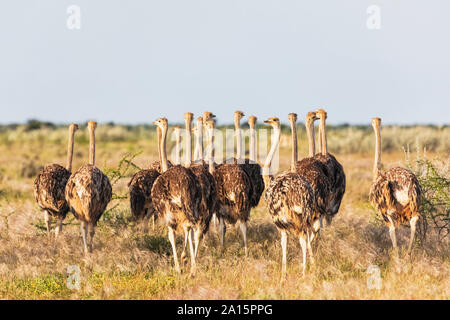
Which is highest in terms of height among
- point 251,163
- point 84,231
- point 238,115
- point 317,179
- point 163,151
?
point 238,115

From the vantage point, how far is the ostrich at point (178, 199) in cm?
938

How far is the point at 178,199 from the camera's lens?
9391mm

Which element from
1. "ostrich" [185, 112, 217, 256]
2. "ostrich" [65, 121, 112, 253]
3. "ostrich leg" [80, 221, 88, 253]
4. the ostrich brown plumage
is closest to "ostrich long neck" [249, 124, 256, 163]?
the ostrich brown plumage

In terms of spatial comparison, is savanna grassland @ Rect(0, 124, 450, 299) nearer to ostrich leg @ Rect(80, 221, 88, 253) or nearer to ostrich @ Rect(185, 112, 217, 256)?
ostrich leg @ Rect(80, 221, 88, 253)

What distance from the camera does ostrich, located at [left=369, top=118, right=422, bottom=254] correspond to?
33.2 ft

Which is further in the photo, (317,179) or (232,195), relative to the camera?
(232,195)

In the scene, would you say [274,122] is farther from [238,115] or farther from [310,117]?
[310,117]

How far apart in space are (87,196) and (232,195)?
2.40 meters

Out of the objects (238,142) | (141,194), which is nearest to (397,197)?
(238,142)

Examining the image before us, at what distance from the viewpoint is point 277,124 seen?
418 inches

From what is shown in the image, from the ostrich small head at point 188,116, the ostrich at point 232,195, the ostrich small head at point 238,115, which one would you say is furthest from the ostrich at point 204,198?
the ostrich small head at point 238,115

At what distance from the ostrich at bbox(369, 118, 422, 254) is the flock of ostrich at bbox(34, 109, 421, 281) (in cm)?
2
